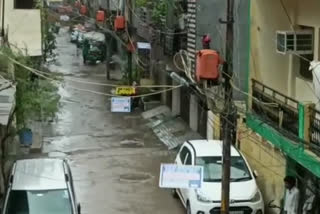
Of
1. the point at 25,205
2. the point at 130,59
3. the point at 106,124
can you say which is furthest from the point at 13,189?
the point at 130,59

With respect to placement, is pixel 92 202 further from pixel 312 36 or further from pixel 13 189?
pixel 312 36

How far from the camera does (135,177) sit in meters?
22.9

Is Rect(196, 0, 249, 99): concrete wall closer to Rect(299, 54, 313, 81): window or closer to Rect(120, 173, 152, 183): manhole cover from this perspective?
Rect(299, 54, 313, 81): window

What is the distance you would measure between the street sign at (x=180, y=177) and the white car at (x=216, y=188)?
10.5 feet

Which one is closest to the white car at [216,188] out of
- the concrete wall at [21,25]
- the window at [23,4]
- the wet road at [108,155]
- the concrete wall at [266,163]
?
the concrete wall at [266,163]

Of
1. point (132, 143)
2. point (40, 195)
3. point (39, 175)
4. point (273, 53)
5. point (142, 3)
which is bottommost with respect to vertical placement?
point (132, 143)

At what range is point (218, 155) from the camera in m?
19.2

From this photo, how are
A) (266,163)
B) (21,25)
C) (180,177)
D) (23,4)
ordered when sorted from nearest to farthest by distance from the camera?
(180,177) → (266,163) → (21,25) → (23,4)

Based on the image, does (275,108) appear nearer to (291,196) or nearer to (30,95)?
(291,196)

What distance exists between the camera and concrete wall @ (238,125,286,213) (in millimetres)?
18203

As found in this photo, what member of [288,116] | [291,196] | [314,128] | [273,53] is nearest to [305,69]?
[273,53]

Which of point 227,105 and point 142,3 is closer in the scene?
point 227,105

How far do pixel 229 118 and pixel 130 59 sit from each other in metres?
23.6

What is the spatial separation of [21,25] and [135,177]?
19.0 feet
